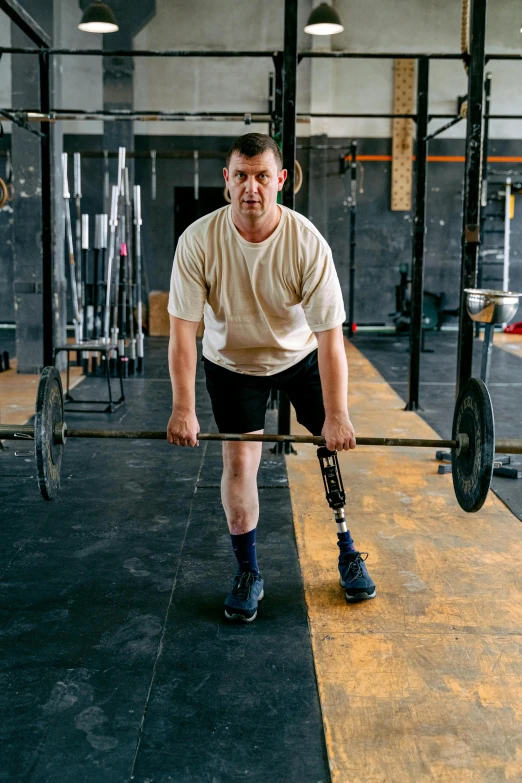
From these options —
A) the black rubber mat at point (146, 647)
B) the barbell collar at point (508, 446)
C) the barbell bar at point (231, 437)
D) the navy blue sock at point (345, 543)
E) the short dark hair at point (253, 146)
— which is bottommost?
the black rubber mat at point (146, 647)

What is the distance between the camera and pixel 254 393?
2182 millimetres

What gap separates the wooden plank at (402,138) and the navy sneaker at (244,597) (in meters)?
8.17

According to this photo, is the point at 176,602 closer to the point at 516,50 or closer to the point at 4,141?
the point at 4,141

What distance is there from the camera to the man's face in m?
1.89

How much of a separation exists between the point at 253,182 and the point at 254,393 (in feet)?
1.88

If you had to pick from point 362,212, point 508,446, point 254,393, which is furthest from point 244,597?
point 362,212

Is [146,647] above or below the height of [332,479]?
below

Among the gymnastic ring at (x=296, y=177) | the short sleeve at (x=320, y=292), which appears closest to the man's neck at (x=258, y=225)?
the short sleeve at (x=320, y=292)

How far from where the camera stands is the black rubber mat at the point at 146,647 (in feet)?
4.98

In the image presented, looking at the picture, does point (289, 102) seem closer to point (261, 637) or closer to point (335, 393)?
point (335, 393)

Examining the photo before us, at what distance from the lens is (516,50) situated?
31.4 feet

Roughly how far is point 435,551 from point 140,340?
162 inches

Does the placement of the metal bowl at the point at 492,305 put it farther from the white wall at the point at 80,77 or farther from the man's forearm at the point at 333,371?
the white wall at the point at 80,77

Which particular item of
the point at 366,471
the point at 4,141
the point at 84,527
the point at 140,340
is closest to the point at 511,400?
the point at 366,471
